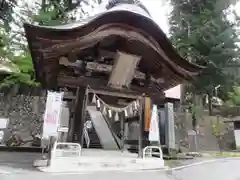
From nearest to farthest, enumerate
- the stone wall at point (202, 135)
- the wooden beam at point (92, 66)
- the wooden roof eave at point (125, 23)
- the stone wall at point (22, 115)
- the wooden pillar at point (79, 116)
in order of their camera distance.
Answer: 1. the wooden roof eave at point (125, 23)
2. the wooden beam at point (92, 66)
3. the wooden pillar at point (79, 116)
4. the stone wall at point (22, 115)
5. the stone wall at point (202, 135)

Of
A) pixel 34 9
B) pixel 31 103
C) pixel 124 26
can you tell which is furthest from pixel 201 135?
pixel 34 9

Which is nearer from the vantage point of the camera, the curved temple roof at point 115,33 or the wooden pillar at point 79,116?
the curved temple roof at point 115,33

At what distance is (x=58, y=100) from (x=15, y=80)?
409 inches

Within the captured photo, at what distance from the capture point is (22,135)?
42.3 feet

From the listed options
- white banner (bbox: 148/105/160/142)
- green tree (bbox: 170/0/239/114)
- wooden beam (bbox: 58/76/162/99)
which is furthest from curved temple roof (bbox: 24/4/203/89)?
green tree (bbox: 170/0/239/114)

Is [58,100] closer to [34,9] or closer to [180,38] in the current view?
[34,9]

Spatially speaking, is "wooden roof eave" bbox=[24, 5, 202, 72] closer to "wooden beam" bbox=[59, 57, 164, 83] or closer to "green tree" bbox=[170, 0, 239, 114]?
"wooden beam" bbox=[59, 57, 164, 83]

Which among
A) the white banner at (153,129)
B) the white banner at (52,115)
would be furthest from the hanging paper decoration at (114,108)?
the white banner at (52,115)

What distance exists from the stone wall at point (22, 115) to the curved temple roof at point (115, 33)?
5.31 metres

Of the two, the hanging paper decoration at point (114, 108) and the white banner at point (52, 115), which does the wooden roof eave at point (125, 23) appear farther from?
the hanging paper decoration at point (114, 108)

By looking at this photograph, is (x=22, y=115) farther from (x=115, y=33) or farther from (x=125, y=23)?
(x=125, y=23)

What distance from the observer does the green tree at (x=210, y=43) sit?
828 inches

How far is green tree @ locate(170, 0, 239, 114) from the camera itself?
21031 mm

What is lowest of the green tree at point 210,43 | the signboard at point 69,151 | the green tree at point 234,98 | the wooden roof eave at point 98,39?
the signboard at point 69,151
